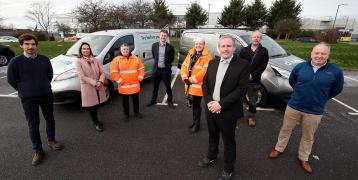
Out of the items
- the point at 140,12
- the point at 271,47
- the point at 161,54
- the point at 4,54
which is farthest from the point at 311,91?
the point at 140,12

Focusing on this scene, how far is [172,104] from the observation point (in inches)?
208

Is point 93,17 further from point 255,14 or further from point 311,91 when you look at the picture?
point 255,14

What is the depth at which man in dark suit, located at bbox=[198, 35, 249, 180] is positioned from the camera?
2348mm

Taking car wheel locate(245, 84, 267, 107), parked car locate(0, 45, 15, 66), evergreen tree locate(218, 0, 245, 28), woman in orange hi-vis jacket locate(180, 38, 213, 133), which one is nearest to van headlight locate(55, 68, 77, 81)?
woman in orange hi-vis jacket locate(180, 38, 213, 133)

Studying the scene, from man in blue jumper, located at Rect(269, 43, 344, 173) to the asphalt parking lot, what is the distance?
516mm

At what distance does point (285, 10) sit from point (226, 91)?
1732 inches

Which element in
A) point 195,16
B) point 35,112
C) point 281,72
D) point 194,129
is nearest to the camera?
point 35,112

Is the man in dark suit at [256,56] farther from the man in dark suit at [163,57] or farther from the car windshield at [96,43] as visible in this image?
the car windshield at [96,43]

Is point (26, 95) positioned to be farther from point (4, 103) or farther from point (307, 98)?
point (307, 98)

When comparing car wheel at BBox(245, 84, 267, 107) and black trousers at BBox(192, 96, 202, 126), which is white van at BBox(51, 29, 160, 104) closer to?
black trousers at BBox(192, 96, 202, 126)

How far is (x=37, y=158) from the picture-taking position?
309 cm

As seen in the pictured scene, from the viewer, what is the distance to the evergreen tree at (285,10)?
39.2 metres

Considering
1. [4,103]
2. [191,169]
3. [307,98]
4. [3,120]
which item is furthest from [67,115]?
[307,98]

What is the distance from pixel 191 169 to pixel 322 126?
301 cm
